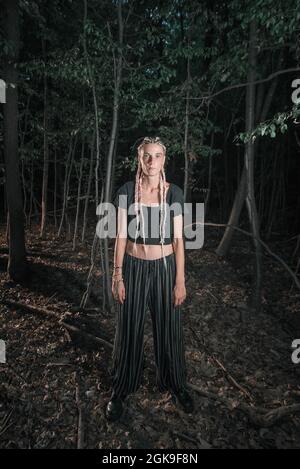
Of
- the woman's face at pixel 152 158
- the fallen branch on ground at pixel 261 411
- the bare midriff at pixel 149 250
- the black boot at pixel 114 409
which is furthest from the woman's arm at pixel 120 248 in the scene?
the fallen branch on ground at pixel 261 411

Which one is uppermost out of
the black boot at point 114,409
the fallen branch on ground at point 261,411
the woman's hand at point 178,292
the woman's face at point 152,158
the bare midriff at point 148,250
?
the woman's face at point 152,158

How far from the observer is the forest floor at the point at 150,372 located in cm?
345

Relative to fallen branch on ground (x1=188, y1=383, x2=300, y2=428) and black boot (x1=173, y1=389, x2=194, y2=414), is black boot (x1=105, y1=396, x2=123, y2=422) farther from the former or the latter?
fallen branch on ground (x1=188, y1=383, x2=300, y2=428)

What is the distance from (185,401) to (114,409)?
0.80 meters

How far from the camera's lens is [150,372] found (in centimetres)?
435

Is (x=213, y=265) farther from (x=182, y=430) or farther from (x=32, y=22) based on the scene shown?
(x=32, y=22)

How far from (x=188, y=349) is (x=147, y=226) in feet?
8.91

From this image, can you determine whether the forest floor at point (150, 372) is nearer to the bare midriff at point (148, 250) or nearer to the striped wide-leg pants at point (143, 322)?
the striped wide-leg pants at point (143, 322)

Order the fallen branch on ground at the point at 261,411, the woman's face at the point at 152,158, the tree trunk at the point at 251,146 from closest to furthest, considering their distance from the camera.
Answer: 1. the woman's face at the point at 152,158
2. the fallen branch on ground at the point at 261,411
3. the tree trunk at the point at 251,146

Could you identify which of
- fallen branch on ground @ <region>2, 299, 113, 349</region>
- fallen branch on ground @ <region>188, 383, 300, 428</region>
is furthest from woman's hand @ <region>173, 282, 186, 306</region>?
fallen branch on ground @ <region>2, 299, 113, 349</region>

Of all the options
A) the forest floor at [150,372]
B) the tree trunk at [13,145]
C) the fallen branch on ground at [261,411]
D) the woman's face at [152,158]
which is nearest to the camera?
the woman's face at [152,158]

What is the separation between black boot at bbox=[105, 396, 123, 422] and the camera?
11.6 feet
